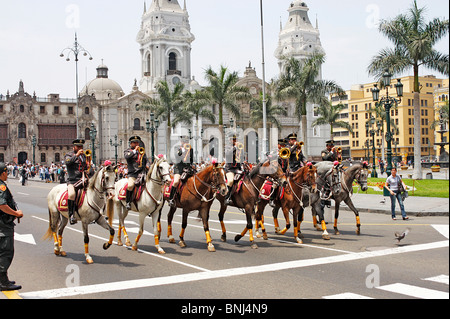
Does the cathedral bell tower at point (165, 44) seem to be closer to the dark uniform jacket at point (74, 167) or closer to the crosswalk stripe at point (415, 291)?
the dark uniform jacket at point (74, 167)

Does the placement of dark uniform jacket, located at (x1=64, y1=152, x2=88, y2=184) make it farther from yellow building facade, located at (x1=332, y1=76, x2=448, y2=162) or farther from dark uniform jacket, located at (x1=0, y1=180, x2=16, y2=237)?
yellow building facade, located at (x1=332, y1=76, x2=448, y2=162)

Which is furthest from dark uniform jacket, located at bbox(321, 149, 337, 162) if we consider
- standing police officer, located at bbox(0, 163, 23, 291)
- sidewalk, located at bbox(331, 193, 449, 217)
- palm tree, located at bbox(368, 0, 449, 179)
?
palm tree, located at bbox(368, 0, 449, 179)

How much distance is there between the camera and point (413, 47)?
1270 inches

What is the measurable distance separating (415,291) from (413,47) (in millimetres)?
27812

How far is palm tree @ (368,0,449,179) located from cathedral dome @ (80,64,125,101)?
225 ft

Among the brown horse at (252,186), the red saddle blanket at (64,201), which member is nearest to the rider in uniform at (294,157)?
the brown horse at (252,186)

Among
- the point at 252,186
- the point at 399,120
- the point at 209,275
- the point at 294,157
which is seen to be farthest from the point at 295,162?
the point at 399,120

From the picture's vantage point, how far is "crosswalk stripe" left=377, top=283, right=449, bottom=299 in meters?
7.60

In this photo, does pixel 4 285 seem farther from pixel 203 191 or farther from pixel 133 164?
pixel 203 191

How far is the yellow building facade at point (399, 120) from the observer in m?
85.0

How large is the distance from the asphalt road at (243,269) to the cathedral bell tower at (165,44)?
239 ft

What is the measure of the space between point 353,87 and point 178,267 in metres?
117

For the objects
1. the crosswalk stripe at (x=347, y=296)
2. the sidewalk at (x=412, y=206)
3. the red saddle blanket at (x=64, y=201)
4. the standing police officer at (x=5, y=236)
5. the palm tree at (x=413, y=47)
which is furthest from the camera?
the palm tree at (x=413, y=47)

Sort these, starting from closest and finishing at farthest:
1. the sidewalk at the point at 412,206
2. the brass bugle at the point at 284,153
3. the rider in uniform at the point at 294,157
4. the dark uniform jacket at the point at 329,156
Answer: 1. the brass bugle at the point at 284,153
2. the rider in uniform at the point at 294,157
3. the dark uniform jacket at the point at 329,156
4. the sidewalk at the point at 412,206
